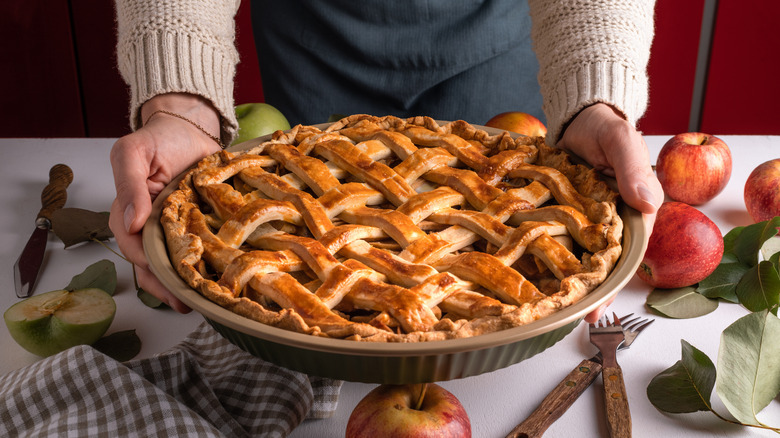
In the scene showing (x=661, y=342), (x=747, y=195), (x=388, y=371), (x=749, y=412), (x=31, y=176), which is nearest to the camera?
(x=388, y=371)

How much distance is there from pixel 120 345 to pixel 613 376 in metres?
0.65

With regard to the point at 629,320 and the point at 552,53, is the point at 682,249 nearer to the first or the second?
the point at 629,320

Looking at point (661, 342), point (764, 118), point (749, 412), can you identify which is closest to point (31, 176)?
point (661, 342)

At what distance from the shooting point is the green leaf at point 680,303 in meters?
0.94

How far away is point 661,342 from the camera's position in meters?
0.88

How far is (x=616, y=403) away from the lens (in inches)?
29.5

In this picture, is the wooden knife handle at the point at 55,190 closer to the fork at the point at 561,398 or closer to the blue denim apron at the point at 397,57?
the blue denim apron at the point at 397,57

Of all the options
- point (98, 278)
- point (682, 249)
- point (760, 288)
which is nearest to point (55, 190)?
point (98, 278)

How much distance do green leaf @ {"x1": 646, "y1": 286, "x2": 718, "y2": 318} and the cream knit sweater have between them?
0.93 feet

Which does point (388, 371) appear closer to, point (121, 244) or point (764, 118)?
point (121, 244)

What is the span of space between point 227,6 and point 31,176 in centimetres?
57

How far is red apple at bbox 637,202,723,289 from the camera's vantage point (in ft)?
3.07

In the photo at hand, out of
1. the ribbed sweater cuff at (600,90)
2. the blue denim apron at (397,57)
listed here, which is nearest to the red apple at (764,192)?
the ribbed sweater cuff at (600,90)

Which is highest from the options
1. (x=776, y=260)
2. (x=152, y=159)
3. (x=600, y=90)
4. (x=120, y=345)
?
(x=600, y=90)
